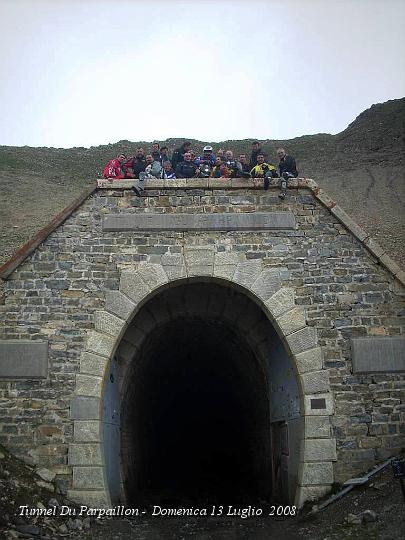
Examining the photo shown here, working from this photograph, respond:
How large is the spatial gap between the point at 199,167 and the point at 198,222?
5.05ft

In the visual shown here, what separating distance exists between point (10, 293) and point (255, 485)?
272 inches

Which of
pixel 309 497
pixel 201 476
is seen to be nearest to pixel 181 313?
pixel 309 497

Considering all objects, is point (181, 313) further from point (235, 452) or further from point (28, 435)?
point (235, 452)

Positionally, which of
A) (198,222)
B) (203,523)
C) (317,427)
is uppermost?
(198,222)

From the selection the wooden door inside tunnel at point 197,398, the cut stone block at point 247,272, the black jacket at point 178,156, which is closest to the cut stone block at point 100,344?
the wooden door inside tunnel at point 197,398

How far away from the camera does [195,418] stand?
17.0 meters

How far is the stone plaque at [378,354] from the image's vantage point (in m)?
8.94

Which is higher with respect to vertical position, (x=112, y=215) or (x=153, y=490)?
(x=112, y=215)

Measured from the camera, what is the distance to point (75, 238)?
9.37 m

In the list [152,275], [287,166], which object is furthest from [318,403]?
[287,166]

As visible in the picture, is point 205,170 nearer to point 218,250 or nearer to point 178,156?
point 178,156

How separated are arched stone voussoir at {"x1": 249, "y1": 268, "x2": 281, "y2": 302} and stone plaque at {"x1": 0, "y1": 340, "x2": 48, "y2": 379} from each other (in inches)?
137

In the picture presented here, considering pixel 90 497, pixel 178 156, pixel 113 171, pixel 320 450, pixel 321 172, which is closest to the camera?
pixel 90 497

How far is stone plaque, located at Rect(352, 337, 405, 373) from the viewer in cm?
894
